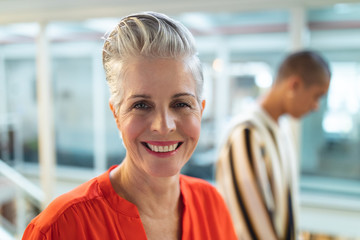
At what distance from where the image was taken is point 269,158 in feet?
5.11

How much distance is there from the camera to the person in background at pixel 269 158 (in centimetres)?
149

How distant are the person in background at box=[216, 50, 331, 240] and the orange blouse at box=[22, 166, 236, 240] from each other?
555 millimetres

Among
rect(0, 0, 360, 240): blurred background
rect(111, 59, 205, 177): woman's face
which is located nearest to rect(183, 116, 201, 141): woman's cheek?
rect(111, 59, 205, 177): woman's face

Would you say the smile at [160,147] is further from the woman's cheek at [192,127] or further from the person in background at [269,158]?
the person in background at [269,158]

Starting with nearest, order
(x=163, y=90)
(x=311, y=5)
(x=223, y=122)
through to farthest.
Answer: (x=163, y=90), (x=311, y=5), (x=223, y=122)

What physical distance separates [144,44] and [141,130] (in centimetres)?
21

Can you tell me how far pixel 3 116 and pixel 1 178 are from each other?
1143 millimetres

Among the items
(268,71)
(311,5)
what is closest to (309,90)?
(311,5)

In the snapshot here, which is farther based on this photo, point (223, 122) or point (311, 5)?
point (223, 122)

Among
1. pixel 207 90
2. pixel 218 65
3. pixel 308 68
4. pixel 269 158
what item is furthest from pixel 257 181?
pixel 218 65

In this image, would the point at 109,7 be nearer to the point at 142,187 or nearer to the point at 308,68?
the point at 308,68

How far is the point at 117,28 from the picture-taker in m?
0.76

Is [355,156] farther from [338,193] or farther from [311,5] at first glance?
[311,5]

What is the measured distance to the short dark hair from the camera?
167 cm
